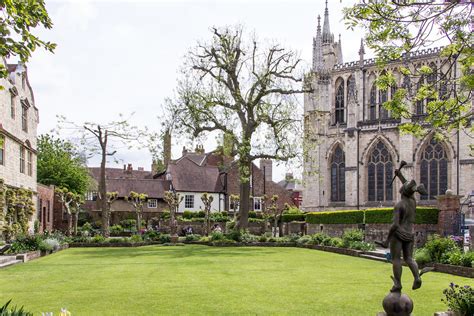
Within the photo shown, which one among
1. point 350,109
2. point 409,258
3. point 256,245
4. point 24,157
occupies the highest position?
point 350,109

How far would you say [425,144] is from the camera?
Result: 161 feet

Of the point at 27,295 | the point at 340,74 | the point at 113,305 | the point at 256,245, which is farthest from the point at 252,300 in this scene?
the point at 340,74

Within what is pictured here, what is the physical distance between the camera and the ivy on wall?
27.8 meters

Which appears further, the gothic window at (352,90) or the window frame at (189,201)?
the window frame at (189,201)

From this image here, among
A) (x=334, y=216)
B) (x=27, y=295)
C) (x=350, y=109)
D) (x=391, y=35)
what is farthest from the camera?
(x=350, y=109)

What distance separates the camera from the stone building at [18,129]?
29047 millimetres

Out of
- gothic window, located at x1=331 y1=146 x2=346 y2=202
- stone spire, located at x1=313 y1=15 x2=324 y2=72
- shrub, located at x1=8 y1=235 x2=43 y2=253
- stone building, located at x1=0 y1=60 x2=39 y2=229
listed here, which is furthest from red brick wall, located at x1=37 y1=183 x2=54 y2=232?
stone spire, located at x1=313 y1=15 x2=324 y2=72

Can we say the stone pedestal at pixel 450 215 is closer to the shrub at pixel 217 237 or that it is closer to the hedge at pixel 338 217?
the hedge at pixel 338 217

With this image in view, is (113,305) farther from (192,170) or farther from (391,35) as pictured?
(192,170)

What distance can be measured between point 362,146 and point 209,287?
40842 mm

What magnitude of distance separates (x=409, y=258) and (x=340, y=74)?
159ft

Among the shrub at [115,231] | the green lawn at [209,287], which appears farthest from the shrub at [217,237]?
the shrub at [115,231]

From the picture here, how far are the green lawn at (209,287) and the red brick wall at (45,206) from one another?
60.0 feet

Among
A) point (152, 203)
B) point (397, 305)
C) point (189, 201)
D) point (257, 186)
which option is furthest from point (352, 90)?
point (397, 305)
